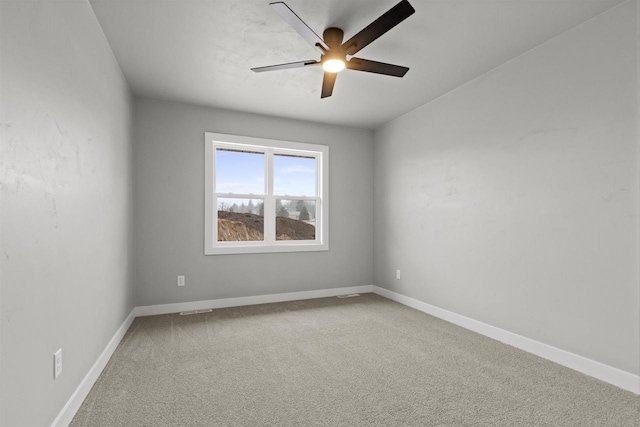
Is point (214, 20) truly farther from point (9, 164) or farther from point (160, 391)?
point (160, 391)

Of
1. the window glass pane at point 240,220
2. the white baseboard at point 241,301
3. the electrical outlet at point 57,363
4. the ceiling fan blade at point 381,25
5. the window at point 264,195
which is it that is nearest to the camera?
the electrical outlet at point 57,363

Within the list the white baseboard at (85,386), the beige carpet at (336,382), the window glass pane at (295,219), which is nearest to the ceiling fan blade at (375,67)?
the beige carpet at (336,382)

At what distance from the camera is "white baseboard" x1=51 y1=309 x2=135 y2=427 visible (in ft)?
5.65

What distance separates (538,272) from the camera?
271cm

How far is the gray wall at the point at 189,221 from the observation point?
381 centimetres

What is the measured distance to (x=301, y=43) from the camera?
2.64 meters

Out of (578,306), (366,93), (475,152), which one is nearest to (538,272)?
(578,306)

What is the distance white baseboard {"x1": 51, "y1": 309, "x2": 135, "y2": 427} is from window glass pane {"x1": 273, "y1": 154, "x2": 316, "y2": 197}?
2562 mm

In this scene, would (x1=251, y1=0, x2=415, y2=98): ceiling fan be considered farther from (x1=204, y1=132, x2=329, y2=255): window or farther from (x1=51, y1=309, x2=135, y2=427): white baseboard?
(x1=51, y1=309, x2=135, y2=427): white baseboard

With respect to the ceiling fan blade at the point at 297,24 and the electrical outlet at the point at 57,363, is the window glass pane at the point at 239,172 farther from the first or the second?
the electrical outlet at the point at 57,363

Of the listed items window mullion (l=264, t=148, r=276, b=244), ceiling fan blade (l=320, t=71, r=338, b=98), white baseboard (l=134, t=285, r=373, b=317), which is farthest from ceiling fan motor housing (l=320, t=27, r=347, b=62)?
white baseboard (l=134, t=285, r=373, b=317)

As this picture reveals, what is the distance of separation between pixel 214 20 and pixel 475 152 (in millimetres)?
2661

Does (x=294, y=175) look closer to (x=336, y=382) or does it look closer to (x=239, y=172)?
(x=239, y=172)

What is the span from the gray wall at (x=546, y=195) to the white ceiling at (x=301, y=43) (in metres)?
0.25
